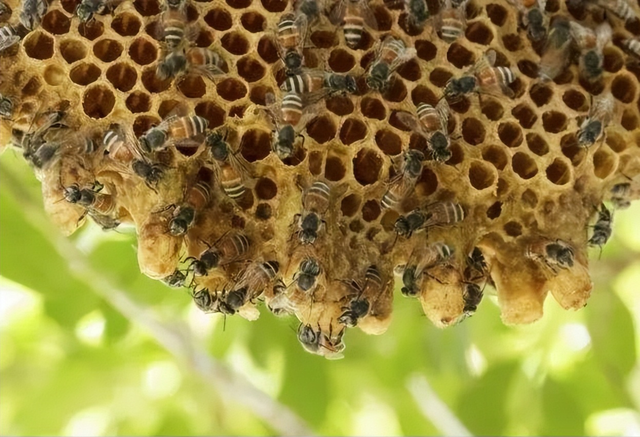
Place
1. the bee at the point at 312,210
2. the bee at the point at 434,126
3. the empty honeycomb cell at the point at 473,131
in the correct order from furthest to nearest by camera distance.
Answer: the empty honeycomb cell at the point at 473,131
the bee at the point at 434,126
the bee at the point at 312,210

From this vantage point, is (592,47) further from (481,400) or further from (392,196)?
(481,400)

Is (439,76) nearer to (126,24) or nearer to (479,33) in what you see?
(479,33)

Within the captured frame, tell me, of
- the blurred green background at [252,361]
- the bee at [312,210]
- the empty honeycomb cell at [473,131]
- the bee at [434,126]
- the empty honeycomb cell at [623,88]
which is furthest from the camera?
the blurred green background at [252,361]

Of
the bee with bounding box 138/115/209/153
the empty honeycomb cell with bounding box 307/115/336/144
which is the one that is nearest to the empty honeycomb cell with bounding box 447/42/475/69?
the empty honeycomb cell with bounding box 307/115/336/144

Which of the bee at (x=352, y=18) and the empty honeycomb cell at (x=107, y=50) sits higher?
the bee at (x=352, y=18)

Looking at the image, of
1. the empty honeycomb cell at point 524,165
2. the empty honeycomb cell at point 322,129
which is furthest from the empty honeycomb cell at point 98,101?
the empty honeycomb cell at point 524,165

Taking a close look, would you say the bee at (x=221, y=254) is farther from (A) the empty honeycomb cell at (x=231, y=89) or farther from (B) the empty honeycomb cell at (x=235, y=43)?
(B) the empty honeycomb cell at (x=235, y=43)

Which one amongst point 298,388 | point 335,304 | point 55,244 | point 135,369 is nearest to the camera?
point 335,304

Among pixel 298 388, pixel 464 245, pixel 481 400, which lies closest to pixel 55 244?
pixel 298 388
